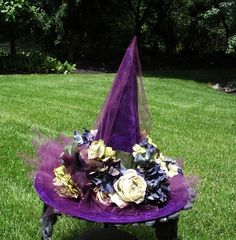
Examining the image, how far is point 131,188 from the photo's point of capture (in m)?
2.67

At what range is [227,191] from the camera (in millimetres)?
5238

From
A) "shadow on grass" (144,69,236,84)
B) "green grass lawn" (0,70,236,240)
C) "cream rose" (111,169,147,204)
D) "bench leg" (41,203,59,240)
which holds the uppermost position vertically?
"cream rose" (111,169,147,204)

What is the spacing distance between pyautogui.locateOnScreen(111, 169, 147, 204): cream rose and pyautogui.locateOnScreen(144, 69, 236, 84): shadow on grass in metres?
15.9

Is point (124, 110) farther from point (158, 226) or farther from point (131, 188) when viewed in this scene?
point (158, 226)

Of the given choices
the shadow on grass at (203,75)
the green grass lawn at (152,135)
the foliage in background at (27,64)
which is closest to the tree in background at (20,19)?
the foliage in background at (27,64)

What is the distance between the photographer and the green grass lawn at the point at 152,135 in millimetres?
4215

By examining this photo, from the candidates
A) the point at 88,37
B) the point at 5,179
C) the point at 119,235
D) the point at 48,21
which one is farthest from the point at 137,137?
the point at 88,37

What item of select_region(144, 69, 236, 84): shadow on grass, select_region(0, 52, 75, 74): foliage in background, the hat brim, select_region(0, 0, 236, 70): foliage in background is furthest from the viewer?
select_region(144, 69, 236, 84): shadow on grass

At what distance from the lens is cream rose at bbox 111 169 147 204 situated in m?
2.65

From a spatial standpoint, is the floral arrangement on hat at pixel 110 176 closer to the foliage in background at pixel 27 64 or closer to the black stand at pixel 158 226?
the black stand at pixel 158 226

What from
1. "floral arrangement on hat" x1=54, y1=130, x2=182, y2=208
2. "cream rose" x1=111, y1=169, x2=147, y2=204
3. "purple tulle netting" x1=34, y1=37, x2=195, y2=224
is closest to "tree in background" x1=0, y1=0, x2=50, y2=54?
"purple tulle netting" x1=34, y1=37, x2=195, y2=224

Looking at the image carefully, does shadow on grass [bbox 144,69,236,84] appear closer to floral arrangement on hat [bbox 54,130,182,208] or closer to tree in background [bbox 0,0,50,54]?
tree in background [bbox 0,0,50,54]

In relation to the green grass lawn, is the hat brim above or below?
above

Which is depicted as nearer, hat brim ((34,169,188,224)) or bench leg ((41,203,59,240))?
hat brim ((34,169,188,224))
